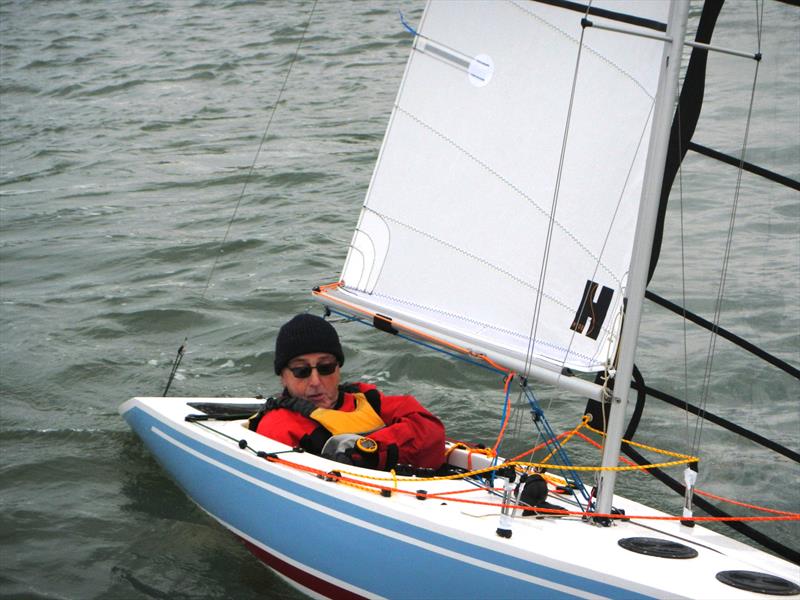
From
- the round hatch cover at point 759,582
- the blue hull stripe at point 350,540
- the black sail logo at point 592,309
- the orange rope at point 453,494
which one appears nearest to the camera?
the round hatch cover at point 759,582

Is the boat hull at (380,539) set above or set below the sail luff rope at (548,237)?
below

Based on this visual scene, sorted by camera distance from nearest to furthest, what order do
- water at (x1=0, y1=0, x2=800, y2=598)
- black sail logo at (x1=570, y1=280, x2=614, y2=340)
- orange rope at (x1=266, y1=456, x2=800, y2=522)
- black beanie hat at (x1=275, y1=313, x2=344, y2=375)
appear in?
orange rope at (x1=266, y1=456, x2=800, y2=522), black sail logo at (x1=570, y1=280, x2=614, y2=340), black beanie hat at (x1=275, y1=313, x2=344, y2=375), water at (x1=0, y1=0, x2=800, y2=598)

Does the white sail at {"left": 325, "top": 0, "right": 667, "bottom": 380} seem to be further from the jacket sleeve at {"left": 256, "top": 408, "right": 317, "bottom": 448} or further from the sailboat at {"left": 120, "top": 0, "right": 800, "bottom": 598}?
the jacket sleeve at {"left": 256, "top": 408, "right": 317, "bottom": 448}

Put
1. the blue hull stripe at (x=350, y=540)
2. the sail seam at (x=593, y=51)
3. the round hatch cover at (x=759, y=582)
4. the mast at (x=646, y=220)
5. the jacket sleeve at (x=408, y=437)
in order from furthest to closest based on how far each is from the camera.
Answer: the jacket sleeve at (x=408, y=437)
the sail seam at (x=593, y=51)
the mast at (x=646, y=220)
the blue hull stripe at (x=350, y=540)
the round hatch cover at (x=759, y=582)

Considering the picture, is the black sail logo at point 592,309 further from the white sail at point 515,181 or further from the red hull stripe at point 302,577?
the red hull stripe at point 302,577

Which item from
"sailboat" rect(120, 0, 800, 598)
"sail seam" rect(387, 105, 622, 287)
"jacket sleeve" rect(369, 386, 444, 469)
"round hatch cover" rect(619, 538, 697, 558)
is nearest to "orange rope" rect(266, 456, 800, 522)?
"sailboat" rect(120, 0, 800, 598)

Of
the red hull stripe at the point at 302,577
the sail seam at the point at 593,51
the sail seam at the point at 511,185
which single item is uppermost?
the sail seam at the point at 593,51

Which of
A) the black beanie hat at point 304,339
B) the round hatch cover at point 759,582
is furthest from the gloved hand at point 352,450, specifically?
the round hatch cover at point 759,582

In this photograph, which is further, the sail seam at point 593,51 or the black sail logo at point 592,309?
the black sail logo at point 592,309

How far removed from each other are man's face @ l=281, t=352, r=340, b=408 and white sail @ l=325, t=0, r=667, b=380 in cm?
24

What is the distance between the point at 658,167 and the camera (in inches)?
130

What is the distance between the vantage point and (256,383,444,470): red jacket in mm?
3834

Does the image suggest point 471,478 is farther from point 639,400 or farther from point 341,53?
point 341,53

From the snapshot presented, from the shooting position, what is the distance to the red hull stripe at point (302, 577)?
3.62 meters
